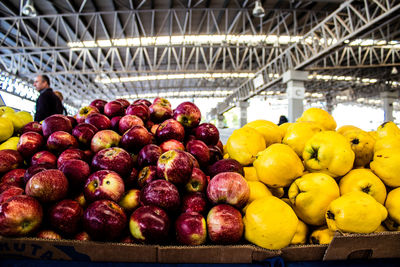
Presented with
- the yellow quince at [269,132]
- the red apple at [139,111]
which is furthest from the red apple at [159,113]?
the yellow quince at [269,132]

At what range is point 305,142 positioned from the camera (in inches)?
65.6

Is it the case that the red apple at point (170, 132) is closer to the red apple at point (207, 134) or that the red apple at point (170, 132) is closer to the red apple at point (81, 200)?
the red apple at point (207, 134)

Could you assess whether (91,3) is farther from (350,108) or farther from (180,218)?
(350,108)

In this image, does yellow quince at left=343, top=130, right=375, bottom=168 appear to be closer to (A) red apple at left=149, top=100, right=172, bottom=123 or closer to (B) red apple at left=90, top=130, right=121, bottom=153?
(A) red apple at left=149, top=100, right=172, bottom=123

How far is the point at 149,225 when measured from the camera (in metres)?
1.11

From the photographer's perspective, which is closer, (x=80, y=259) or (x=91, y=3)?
(x=80, y=259)

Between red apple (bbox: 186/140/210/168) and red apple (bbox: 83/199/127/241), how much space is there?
0.65 metres

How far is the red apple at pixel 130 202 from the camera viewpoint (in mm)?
1325

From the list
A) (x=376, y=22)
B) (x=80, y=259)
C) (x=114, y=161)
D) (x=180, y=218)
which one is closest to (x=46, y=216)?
(x=80, y=259)

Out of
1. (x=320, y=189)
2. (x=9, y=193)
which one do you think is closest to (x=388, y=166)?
(x=320, y=189)

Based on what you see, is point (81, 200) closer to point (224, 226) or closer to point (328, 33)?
point (224, 226)

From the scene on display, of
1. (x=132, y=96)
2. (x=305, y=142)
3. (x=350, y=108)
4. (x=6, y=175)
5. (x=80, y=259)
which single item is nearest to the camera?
(x=80, y=259)

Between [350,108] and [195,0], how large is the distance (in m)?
40.2

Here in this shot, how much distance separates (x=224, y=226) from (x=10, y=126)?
1.92 meters
